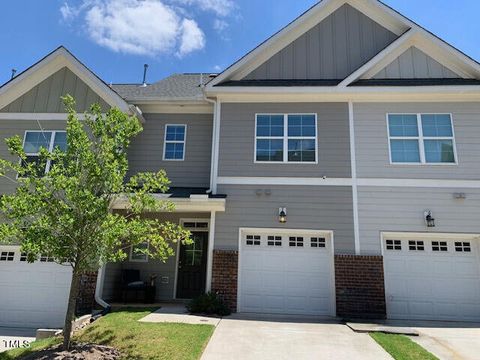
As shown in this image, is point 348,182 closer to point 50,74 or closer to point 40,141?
point 40,141

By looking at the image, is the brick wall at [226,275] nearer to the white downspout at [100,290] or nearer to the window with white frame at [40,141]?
the white downspout at [100,290]

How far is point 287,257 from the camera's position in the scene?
10.7 meters

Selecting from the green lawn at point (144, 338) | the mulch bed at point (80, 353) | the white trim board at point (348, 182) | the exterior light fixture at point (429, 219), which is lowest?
the mulch bed at point (80, 353)

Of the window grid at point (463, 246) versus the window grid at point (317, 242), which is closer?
the window grid at point (463, 246)

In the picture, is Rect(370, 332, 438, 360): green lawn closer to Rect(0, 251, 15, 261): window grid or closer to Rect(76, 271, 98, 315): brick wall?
Rect(76, 271, 98, 315): brick wall

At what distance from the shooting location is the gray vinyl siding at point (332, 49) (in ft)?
39.5

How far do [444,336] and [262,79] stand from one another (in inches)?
349

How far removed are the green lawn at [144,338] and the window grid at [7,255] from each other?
4119 mm

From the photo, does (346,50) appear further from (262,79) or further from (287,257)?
(287,257)

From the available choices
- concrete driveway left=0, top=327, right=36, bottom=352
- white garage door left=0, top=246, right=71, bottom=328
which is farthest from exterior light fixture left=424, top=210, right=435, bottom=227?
concrete driveway left=0, top=327, right=36, bottom=352

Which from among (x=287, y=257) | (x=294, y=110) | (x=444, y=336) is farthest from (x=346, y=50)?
(x=444, y=336)

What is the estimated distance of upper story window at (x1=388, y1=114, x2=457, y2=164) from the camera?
428 inches

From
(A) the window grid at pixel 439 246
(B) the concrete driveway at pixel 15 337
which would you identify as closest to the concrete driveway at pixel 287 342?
(A) the window grid at pixel 439 246

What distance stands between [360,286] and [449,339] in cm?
261
